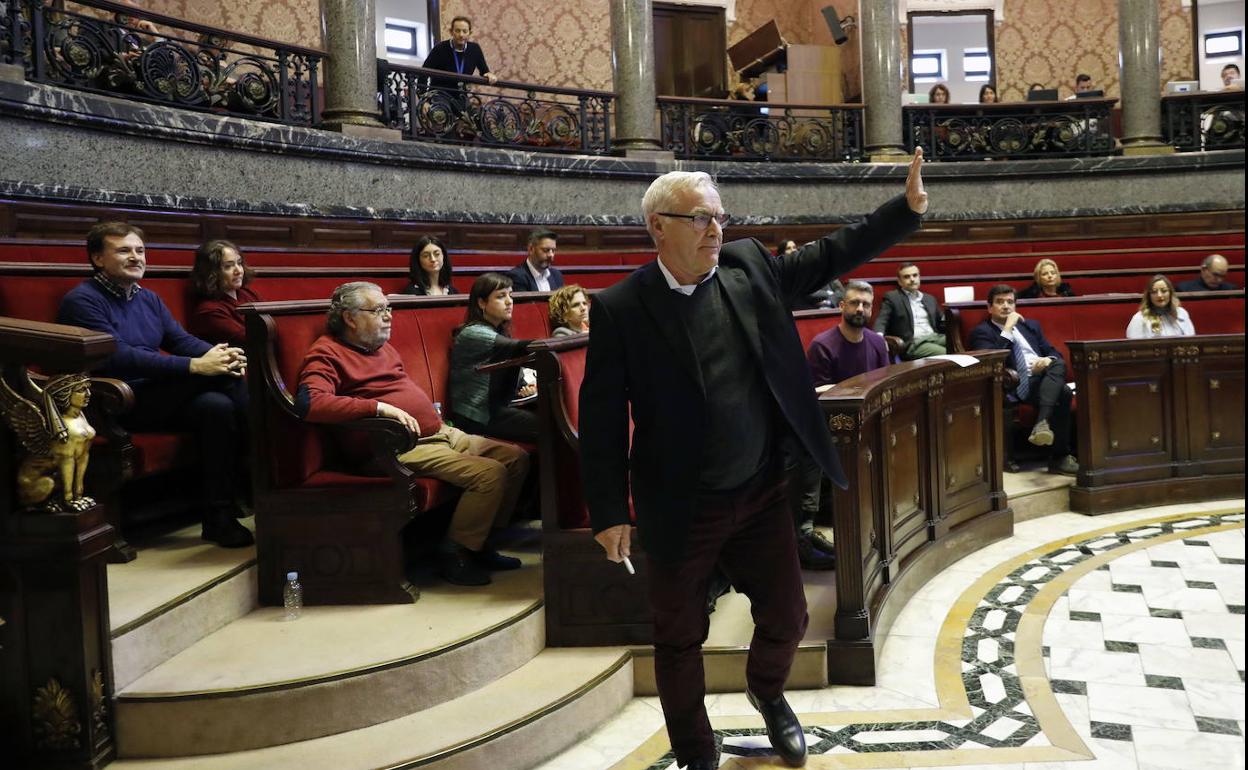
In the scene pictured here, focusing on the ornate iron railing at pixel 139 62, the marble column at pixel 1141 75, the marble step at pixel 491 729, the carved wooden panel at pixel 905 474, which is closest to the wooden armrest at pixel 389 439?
the marble step at pixel 491 729

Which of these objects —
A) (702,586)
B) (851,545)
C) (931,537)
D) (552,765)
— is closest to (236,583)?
(552,765)

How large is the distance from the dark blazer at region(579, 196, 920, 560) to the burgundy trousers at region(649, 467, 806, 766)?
9 centimetres

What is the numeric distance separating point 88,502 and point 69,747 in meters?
0.51

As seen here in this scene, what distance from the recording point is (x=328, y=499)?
285 cm

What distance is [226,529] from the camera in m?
3.08

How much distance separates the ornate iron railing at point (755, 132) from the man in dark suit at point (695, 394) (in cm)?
660

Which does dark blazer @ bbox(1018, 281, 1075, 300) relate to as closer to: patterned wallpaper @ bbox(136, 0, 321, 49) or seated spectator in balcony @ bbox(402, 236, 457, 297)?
seated spectator in balcony @ bbox(402, 236, 457, 297)

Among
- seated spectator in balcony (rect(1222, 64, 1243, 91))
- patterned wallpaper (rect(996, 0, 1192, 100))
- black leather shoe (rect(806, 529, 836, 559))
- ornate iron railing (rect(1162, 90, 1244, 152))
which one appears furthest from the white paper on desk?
patterned wallpaper (rect(996, 0, 1192, 100))

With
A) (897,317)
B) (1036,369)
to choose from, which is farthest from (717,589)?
(897,317)

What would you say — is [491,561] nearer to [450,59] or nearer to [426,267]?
[426,267]

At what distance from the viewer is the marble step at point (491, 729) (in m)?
2.24

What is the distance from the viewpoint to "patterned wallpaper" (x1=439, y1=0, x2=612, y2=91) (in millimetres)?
10477

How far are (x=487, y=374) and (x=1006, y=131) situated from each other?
7.47 metres

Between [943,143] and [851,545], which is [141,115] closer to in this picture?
[851,545]
